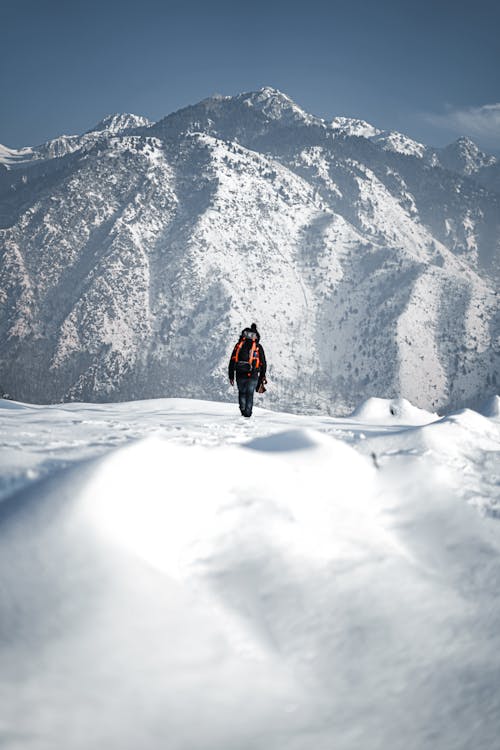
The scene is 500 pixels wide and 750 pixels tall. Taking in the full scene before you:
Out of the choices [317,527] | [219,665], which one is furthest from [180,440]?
[219,665]

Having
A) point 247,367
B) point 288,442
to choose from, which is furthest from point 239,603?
point 247,367

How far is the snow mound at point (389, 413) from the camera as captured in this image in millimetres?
31172

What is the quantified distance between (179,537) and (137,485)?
0.78 metres

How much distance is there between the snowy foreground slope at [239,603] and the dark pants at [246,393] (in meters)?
5.92

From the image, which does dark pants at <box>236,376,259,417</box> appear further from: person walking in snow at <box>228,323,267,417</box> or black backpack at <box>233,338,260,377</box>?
black backpack at <box>233,338,260,377</box>

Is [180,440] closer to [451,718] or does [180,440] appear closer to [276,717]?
[276,717]

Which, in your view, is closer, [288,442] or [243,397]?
[288,442]

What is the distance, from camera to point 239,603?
4.36 metres

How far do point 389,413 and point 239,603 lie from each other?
1173 inches

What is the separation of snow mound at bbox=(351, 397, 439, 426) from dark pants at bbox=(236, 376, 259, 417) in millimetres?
18773

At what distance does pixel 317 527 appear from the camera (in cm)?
554

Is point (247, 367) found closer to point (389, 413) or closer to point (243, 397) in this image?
point (243, 397)

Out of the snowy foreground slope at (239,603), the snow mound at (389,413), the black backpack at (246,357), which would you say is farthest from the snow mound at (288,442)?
the snow mound at (389,413)

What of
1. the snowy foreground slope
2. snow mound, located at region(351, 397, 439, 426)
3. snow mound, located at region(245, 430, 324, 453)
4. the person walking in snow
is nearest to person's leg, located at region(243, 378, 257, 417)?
the person walking in snow
